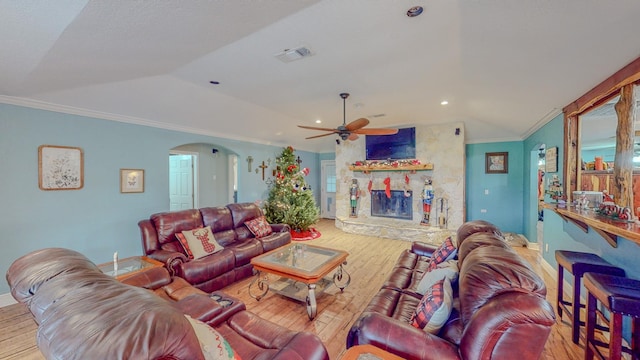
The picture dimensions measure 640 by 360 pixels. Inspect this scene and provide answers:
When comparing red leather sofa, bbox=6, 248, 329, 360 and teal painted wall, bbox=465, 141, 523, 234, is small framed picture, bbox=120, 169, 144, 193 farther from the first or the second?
teal painted wall, bbox=465, 141, 523, 234

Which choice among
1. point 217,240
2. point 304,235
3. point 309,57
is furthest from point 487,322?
point 304,235

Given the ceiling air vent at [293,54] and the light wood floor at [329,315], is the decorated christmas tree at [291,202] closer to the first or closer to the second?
the light wood floor at [329,315]

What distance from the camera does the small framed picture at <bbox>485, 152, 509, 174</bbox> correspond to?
582 cm

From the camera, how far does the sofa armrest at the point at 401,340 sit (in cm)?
135

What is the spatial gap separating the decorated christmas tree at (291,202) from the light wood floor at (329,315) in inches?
85.7

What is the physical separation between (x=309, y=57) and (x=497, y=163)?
5560 mm

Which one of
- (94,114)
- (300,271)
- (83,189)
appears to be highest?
(94,114)

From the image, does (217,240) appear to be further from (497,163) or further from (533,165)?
(497,163)

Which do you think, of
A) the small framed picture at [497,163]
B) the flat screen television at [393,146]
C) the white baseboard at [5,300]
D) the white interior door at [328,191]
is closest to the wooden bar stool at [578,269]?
the flat screen television at [393,146]

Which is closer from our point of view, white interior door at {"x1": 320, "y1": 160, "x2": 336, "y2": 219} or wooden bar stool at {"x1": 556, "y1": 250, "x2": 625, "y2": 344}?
wooden bar stool at {"x1": 556, "y1": 250, "x2": 625, "y2": 344}

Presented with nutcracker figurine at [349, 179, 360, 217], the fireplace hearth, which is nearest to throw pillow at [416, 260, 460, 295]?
the fireplace hearth

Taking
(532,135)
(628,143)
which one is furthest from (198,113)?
(532,135)

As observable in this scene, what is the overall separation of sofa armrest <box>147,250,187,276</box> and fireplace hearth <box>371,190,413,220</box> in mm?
4652

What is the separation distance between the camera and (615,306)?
159 cm
